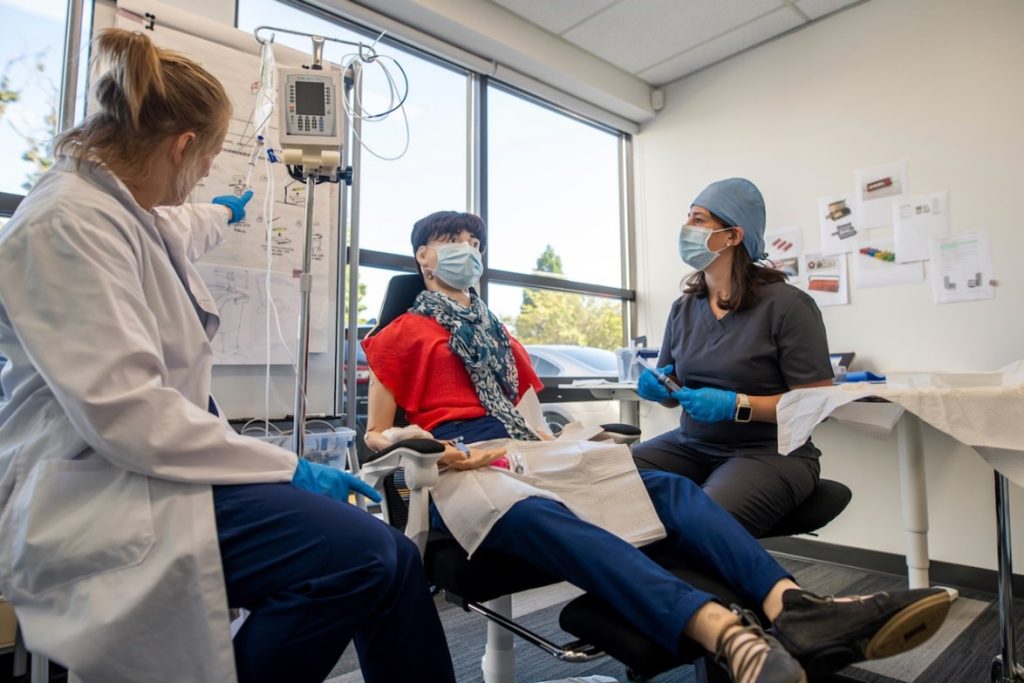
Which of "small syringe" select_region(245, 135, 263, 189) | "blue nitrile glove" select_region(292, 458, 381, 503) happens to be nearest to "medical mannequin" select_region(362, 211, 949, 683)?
"blue nitrile glove" select_region(292, 458, 381, 503)

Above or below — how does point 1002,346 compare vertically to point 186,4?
below

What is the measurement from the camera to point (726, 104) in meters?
3.34

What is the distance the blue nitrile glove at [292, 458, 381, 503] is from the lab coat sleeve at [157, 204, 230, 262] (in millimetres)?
720

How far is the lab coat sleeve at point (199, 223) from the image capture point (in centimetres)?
146

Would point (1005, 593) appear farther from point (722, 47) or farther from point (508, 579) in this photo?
point (722, 47)

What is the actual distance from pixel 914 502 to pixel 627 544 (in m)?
1.67

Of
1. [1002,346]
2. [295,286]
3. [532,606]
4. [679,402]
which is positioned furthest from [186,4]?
[1002,346]

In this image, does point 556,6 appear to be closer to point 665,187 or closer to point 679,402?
point 665,187

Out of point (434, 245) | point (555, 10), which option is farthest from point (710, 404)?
point (555, 10)

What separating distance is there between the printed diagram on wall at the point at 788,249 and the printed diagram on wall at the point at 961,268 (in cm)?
56

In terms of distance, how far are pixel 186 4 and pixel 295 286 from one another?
3.34 ft

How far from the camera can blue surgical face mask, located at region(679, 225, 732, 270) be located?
181cm

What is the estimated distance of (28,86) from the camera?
1.91 m

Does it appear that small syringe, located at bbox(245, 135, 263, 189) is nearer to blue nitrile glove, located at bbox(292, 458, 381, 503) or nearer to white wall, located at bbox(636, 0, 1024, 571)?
blue nitrile glove, located at bbox(292, 458, 381, 503)
